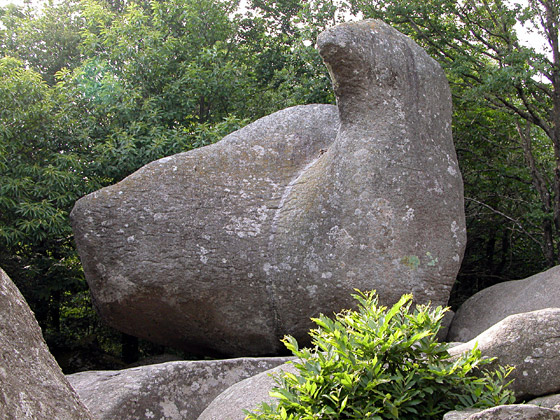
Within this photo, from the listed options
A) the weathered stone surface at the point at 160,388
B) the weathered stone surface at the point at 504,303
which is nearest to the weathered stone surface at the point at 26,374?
the weathered stone surface at the point at 160,388

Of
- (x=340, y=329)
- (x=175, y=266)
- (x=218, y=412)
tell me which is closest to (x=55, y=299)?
(x=175, y=266)

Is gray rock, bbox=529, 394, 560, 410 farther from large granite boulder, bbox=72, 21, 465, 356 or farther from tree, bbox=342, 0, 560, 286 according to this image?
tree, bbox=342, 0, 560, 286

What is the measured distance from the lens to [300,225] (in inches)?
236

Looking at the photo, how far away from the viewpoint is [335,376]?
299cm

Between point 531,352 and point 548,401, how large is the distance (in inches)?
10.4

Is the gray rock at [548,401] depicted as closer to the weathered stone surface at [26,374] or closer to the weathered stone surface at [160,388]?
the weathered stone surface at [26,374]

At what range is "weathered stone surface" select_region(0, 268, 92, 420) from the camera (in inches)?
73.9

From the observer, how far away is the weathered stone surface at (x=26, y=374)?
1.88m

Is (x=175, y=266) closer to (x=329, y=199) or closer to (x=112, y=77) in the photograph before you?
(x=329, y=199)

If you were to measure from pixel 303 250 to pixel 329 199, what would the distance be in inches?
21.4

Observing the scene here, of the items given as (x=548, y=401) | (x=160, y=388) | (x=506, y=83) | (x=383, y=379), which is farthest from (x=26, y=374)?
(x=506, y=83)

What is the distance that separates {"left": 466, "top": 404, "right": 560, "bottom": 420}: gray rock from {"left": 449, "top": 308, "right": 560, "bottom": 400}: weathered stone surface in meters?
0.76

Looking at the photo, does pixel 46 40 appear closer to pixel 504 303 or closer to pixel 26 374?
pixel 504 303

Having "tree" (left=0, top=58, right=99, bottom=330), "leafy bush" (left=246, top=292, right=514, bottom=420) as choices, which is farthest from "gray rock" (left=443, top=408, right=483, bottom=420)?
"tree" (left=0, top=58, right=99, bottom=330)
